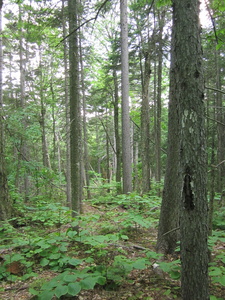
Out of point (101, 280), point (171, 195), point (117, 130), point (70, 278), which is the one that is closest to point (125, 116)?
point (117, 130)

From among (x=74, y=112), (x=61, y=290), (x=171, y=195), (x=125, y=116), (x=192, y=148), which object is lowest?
(x=61, y=290)

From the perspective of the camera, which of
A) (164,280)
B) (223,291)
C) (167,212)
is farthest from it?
(167,212)

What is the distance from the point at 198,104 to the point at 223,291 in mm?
2340

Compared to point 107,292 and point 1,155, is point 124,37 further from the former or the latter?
point 107,292

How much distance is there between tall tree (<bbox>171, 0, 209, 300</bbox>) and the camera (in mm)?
2092

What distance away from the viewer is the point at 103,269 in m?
3.11

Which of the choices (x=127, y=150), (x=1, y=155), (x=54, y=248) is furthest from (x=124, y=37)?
(x=54, y=248)

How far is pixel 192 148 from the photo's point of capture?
82.7 inches

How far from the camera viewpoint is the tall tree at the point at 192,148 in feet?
6.86

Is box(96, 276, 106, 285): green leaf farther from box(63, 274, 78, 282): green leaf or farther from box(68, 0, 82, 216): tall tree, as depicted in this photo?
box(68, 0, 82, 216): tall tree

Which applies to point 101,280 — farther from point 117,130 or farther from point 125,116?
point 117,130

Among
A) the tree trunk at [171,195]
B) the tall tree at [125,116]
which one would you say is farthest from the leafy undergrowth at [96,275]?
the tall tree at [125,116]

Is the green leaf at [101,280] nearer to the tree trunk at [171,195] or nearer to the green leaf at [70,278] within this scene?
the green leaf at [70,278]

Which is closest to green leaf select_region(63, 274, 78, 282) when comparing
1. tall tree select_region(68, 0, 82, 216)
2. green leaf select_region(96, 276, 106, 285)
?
green leaf select_region(96, 276, 106, 285)
